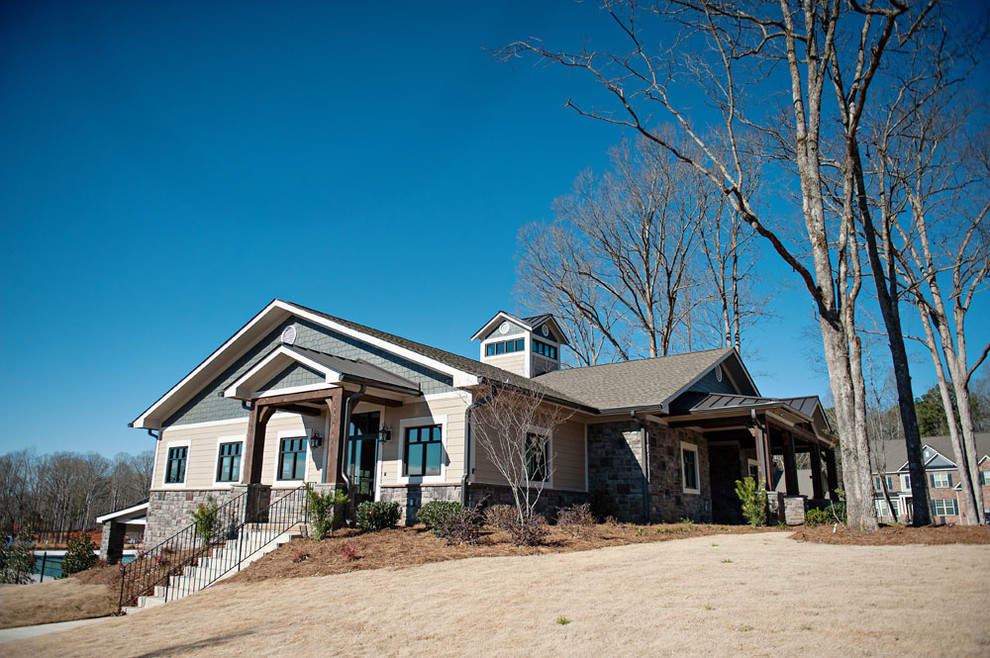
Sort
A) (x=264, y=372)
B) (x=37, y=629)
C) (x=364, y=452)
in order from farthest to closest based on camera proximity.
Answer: (x=264, y=372), (x=364, y=452), (x=37, y=629)

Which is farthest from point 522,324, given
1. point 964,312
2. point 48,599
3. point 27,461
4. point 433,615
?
point 27,461

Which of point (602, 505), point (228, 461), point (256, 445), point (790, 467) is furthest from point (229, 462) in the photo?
point (790, 467)

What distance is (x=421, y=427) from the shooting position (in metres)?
14.2

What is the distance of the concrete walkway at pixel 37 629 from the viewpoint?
9.07 meters

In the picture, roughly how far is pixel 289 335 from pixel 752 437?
14.0 m

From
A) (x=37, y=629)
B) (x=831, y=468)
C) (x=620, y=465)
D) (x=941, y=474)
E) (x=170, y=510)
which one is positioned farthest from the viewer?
(x=941, y=474)

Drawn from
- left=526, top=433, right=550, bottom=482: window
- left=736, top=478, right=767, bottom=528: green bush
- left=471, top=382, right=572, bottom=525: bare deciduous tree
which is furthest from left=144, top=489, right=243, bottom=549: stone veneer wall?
left=736, top=478, right=767, bottom=528: green bush

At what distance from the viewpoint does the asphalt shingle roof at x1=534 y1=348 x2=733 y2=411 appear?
16623 millimetres

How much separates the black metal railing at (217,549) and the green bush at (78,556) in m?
4.76

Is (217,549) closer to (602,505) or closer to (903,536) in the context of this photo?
(602,505)

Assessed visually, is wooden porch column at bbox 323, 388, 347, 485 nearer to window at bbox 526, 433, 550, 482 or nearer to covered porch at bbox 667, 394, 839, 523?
window at bbox 526, 433, 550, 482

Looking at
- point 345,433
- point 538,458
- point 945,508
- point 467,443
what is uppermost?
point 345,433

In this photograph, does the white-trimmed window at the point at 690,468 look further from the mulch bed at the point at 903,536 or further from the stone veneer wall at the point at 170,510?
the stone veneer wall at the point at 170,510

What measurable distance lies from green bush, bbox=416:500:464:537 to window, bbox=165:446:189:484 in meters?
9.72
